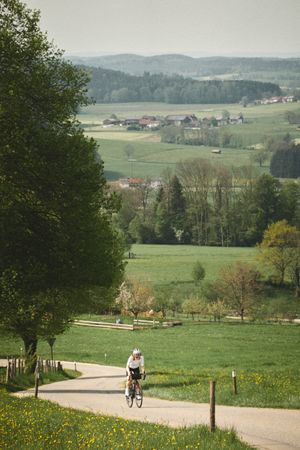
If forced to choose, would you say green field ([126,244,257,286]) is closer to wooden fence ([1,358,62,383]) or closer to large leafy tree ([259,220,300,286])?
large leafy tree ([259,220,300,286])

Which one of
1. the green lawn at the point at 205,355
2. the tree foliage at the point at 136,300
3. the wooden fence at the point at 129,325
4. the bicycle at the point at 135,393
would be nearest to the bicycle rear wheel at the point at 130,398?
the bicycle at the point at 135,393

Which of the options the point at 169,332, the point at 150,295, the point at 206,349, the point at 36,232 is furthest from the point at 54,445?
the point at 150,295

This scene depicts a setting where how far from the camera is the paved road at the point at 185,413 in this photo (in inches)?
766

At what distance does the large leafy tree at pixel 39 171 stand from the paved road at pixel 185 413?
3847mm

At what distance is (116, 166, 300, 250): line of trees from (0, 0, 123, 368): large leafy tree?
9662 cm

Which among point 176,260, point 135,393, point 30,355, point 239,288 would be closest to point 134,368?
point 135,393

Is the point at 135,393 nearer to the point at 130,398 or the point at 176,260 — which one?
the point at 130,398

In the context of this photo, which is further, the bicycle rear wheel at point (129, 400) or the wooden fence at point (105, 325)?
the wooden fence at point (105, 325)

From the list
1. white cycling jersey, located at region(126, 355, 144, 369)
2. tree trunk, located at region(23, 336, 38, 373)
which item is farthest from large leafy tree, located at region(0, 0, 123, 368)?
tree trunk, located at region(23, 336, 38, 373)

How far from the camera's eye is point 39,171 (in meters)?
27.9

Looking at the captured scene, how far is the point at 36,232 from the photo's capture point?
28656mm

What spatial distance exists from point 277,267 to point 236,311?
1480 cm

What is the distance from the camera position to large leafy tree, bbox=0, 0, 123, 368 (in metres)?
27.2

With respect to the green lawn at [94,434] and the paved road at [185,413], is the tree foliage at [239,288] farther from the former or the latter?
the green lawn at [94,434]
